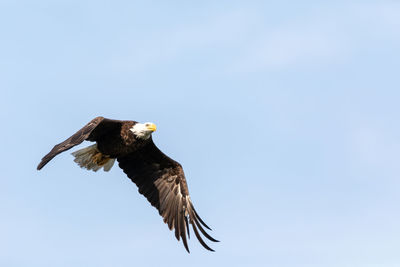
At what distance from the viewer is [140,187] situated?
1495 centimetres

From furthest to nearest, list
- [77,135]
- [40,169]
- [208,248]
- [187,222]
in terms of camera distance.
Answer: [187,222] < [208,248] < [77,135] < [40,169]

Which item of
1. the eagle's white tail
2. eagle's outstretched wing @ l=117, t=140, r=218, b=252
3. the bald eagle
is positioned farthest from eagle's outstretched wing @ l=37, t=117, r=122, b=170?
eagle's outstretched wing @ l=117, t=140, r=218, b=252

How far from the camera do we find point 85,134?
495 inches

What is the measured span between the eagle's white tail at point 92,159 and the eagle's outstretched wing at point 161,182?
0.29 metres

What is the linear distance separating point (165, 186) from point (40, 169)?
4155mm

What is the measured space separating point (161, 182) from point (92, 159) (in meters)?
1.36

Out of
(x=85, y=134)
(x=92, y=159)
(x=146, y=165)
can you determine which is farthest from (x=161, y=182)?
(x=85, y=134)

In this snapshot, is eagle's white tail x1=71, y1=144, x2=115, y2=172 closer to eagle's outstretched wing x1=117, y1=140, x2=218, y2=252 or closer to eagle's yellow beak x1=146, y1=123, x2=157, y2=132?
eagle's outstretched wing x1=117, y1=140, x2=218, y2=252

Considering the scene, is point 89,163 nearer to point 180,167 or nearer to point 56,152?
point 180,167

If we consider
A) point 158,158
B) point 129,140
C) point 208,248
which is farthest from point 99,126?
point 208,248

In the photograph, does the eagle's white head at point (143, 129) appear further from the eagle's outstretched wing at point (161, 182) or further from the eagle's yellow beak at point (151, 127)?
the eagle's outstretched wing at point (161, 182)

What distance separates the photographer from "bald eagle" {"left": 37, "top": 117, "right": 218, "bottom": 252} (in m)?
14.0

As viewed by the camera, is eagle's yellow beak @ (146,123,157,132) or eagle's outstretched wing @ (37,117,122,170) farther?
eagle's yellow beak @ (146,123,157,132)

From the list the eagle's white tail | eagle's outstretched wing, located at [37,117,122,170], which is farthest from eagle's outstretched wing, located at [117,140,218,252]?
eagle's outstretched wing, located at [37,117,122,170]
